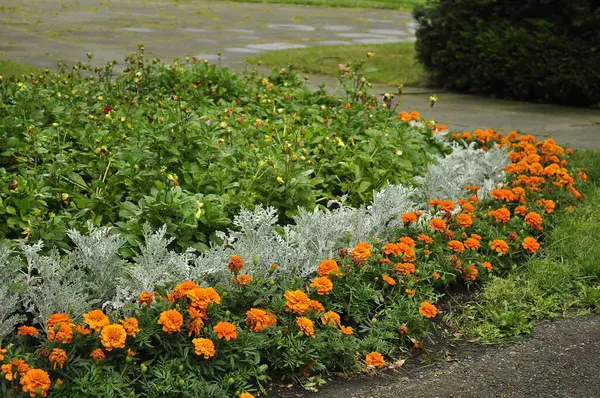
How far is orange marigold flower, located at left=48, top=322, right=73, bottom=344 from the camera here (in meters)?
2.99

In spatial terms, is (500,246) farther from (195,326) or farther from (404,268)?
(195,326)

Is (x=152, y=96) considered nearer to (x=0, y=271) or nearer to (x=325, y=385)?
(x=0, y=271)

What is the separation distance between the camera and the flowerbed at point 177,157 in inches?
159

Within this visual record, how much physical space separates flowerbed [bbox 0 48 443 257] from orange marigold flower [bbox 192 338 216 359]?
0.89 meters

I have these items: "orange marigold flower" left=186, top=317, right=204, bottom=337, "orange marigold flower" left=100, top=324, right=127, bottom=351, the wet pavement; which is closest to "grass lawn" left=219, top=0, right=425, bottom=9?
the wet pavement

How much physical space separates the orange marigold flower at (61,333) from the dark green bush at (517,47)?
6.65 m

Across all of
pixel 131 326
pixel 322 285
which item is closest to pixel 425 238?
pixel 322 285

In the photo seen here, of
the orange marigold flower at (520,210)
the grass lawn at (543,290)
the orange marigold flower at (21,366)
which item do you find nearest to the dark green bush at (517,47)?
the grass lawn at (543,290)

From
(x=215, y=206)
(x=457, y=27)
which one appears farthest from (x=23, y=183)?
(x=457, y=27)

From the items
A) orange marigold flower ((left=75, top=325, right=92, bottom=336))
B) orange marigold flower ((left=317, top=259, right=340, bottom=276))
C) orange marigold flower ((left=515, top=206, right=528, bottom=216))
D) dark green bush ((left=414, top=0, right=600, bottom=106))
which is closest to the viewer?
orange marigold flower ((left=75, top=325, right=92, bottom=336))

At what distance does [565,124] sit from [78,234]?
5490mm

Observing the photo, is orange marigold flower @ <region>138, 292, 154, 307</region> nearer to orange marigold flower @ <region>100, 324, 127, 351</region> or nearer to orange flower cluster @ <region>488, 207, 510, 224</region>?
orange marigold flower @ <region>100, 324, 127, 351</region>

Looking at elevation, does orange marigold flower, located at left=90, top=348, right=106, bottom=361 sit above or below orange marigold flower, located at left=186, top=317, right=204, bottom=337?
below

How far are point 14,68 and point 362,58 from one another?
13.7ft
